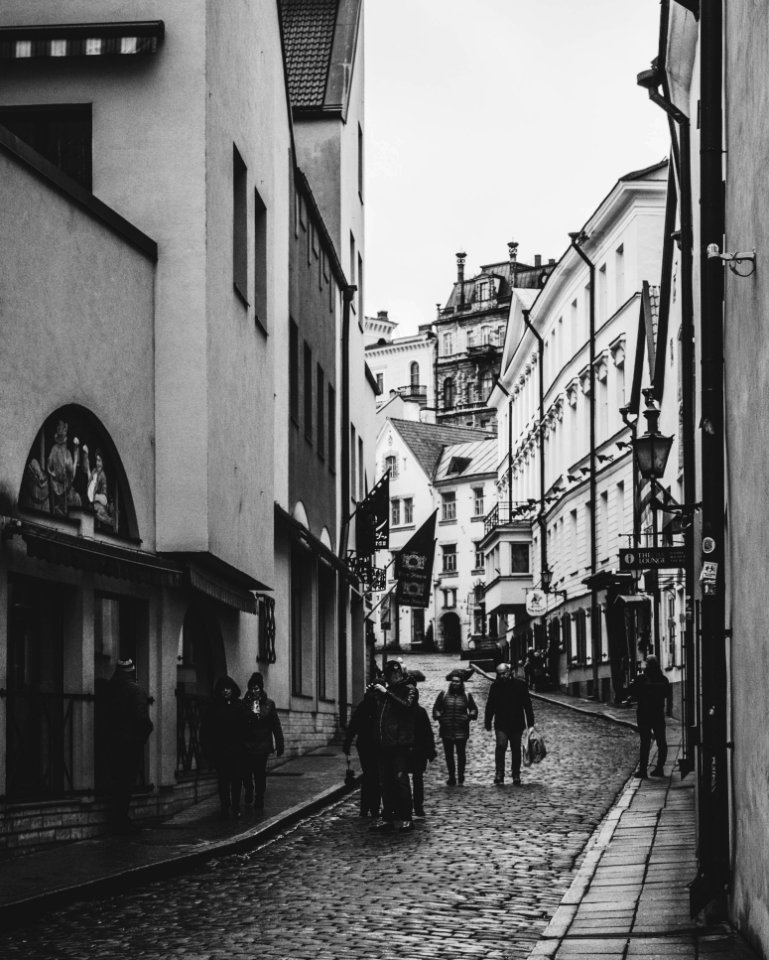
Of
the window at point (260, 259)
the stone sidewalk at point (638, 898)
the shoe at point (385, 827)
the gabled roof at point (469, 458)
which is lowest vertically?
the shoe at point (385, 827)

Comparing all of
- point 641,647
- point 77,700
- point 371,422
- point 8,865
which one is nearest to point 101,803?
point 77,700

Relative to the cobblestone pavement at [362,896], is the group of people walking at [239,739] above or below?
above

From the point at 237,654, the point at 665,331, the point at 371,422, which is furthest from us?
the point at 371,422

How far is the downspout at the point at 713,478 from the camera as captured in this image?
35.9ft

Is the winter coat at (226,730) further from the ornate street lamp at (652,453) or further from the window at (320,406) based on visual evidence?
the window at (320,406)

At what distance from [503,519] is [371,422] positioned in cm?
3648

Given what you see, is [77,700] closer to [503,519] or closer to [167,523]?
[167,523]

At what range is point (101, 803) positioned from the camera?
57.0ft

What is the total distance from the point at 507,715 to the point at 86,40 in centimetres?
1075

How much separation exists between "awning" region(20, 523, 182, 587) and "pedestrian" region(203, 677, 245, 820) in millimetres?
1577

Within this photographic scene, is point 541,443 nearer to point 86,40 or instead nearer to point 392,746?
point 86,40

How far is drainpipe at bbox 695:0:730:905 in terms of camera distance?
10953mm

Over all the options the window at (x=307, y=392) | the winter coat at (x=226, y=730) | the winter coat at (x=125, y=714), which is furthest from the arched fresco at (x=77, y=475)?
the window at (x=307, y=392)

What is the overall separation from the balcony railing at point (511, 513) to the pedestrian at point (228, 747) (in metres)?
48.4
